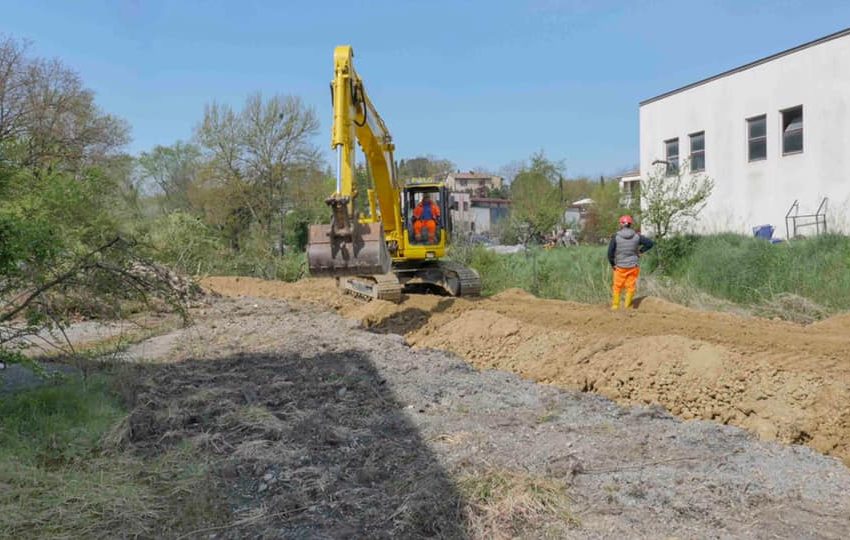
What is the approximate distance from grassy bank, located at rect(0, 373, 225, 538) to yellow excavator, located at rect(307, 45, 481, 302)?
3.96 meters

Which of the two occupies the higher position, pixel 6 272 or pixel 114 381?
pixel 6 272

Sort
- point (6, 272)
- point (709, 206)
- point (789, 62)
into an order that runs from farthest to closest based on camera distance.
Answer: point (709, 206) < point (789, 62) < point (6, 272)

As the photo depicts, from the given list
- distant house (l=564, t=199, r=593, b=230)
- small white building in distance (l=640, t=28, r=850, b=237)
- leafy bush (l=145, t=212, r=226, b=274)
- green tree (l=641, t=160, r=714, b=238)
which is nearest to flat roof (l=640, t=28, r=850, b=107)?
small white building in distance (l=640, t=28, r=850, b=237)

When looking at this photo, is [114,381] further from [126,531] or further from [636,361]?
[636,361]

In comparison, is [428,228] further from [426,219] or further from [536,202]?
[536,202]

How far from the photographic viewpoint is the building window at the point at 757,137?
65.4ft

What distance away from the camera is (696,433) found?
19.0 feet

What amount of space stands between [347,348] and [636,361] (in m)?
4.18

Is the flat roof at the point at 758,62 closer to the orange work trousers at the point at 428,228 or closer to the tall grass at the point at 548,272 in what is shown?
the tall grass at the point at 548,272

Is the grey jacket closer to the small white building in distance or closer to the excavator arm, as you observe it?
the excavator arm

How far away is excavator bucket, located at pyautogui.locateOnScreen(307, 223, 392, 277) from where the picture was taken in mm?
9328

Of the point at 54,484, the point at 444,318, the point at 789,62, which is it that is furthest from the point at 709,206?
the point at 54,484

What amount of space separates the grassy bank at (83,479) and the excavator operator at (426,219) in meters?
8.30

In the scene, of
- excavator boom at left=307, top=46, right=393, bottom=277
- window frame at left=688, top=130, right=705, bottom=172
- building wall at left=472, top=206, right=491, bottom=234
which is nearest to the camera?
excavator boom at left=307, top=46, right=393, bottom=277
